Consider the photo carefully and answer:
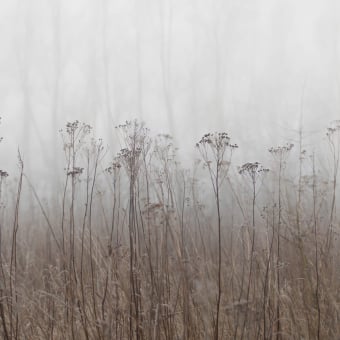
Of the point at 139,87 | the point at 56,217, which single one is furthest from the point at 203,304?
the point at 139,87

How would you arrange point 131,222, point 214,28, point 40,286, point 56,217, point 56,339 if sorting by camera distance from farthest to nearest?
1. point 214,28
2. point 56,217
3. point 40,286
4. point 56,339
5. point 131,222

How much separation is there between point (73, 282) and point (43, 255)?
281 cm

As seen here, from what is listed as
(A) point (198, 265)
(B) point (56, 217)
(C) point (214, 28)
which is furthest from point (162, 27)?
(A) point (198, 265)

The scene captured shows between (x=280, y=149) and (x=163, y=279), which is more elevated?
(x=280, y=149)

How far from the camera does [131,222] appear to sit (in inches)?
66.4

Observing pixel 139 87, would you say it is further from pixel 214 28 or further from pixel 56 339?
pixel 56 339

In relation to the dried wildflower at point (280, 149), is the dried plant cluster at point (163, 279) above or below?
below

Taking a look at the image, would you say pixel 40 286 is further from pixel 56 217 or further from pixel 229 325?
pixel 229 325

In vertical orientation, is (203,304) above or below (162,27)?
below

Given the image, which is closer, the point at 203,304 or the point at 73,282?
the point at 73,282

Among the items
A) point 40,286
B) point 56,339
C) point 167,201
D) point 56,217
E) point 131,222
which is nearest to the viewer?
point 131,222

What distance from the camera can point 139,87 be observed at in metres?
11.3

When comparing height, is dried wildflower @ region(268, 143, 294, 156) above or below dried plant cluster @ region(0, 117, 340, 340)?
above

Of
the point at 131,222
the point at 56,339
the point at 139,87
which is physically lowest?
the point at 56,339
